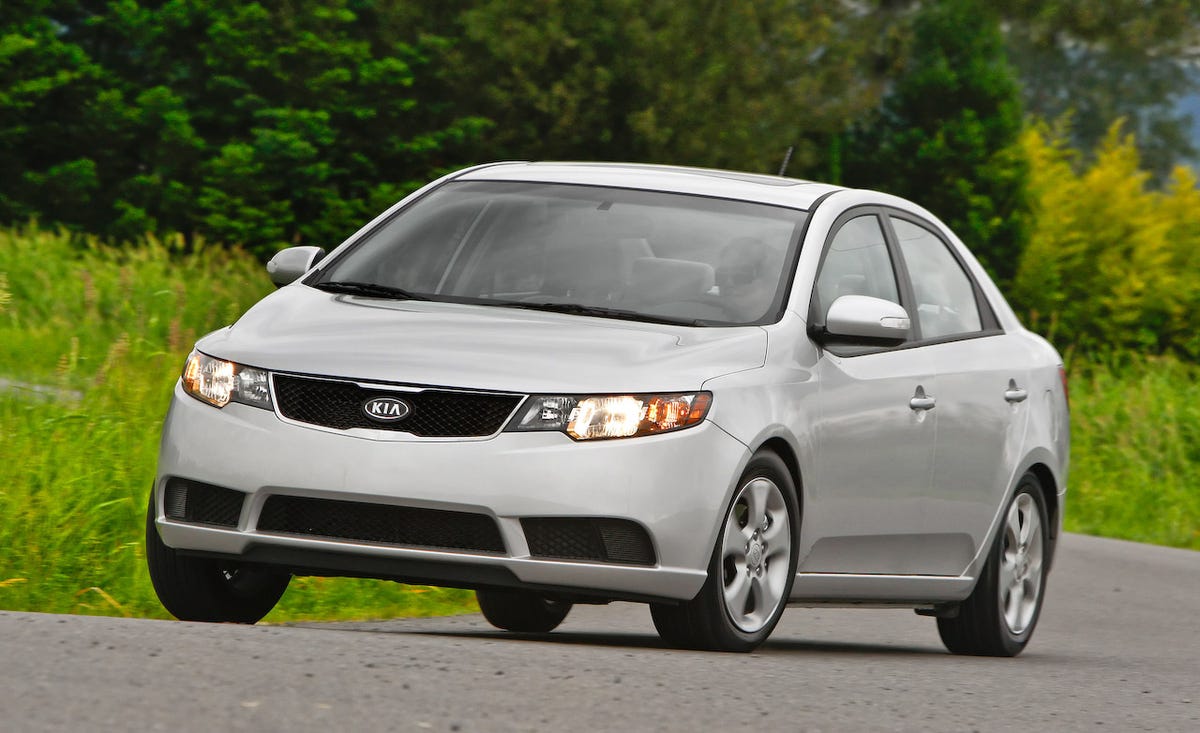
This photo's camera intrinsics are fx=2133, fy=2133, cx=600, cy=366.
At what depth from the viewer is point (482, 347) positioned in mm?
6344

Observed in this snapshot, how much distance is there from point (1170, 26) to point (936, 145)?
12.6 metres

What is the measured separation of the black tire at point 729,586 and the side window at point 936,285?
149 centimetres

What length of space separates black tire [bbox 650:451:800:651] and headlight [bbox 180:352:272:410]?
1362mm

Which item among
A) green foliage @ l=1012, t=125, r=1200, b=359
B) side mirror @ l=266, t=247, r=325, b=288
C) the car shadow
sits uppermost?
side mirror @ l=266, t=247, r=325, b=288

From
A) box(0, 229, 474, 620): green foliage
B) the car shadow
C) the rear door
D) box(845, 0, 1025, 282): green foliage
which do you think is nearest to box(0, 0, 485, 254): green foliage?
box(845, 0, 1025, 282): green foliage

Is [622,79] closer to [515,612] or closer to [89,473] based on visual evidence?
[89,473]

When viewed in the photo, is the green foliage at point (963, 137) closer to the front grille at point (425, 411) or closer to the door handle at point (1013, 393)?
the door handle at point (1013, 393)

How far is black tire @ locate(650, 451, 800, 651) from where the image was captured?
644 cm

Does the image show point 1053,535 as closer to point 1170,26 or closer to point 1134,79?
point 1170,26

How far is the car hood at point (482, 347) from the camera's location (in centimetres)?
620

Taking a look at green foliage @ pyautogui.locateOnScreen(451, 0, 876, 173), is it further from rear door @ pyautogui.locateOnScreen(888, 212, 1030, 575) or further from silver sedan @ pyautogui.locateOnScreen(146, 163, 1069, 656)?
silver sedan @ pyautogui.locateOnScreen(146, 163, 1069, 656)

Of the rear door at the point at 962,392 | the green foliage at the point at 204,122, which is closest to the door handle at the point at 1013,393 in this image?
the rear door at the point at 962,392

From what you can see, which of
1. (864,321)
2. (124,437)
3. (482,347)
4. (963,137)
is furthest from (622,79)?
(482,347)

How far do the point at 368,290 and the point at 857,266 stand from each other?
1.79 meters
